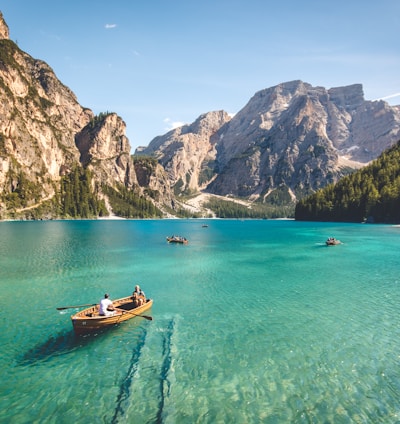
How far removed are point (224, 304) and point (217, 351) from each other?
39.5ft

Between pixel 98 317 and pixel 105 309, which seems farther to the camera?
pixel 105 309

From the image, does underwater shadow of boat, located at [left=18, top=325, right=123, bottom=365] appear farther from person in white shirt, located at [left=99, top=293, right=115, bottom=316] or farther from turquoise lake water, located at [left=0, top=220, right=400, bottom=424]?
person in white shirt, located at [left=99, top=293, right=115, bottom=316]

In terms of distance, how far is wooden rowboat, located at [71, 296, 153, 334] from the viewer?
25823 millimetres

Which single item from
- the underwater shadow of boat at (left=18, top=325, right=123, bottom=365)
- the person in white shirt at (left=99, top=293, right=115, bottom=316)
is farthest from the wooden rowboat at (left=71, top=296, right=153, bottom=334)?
the underwater shadow of boat at (left=18, top=325, right=123, bottom=365)

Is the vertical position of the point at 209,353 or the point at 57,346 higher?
the point at 209,353

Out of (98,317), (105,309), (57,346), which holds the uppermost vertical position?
(105,309)

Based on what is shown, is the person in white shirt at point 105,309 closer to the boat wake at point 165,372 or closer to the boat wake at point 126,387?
the boat wake at point 126,387

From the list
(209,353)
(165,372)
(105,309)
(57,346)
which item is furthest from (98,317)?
(209,353)

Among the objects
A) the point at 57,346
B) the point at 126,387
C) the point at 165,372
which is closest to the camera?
the point at 126,387

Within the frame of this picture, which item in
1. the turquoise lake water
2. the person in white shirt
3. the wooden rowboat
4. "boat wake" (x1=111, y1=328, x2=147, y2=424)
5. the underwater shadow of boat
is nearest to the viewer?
"boat wake" (x1=111, y1=328, x2=147, y2=424)

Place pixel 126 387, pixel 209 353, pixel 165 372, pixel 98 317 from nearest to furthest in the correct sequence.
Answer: pixel 126 387 < pixel 165 372 < pixel 209 353 < pixel 98 317

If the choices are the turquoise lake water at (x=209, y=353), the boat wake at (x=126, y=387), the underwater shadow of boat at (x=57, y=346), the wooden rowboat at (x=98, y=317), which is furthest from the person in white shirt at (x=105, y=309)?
the boat wake at (x=126, y=387)

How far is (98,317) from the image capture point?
26.5 meters

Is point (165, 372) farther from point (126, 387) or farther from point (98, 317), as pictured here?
point (98, 317)
